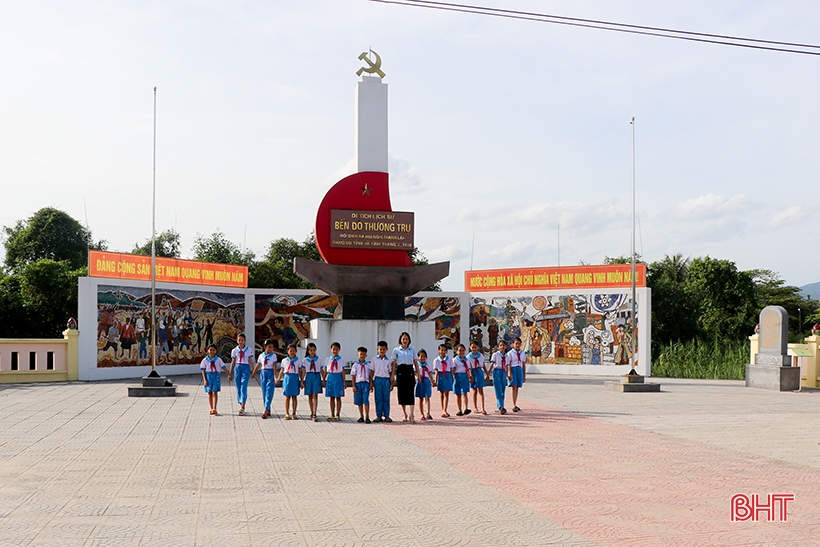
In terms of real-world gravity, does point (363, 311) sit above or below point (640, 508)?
above

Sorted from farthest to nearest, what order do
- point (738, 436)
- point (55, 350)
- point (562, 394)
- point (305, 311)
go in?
1. point (305, 311)
2. point (55, 350)
3. point (562, 394)
4. point (738, 436)

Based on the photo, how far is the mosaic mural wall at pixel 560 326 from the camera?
90.7 ft

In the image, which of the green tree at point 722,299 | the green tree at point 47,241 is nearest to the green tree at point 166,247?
the green tree at point 47,241

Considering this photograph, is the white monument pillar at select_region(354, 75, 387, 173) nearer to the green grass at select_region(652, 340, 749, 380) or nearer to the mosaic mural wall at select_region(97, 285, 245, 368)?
the mosaic mural wall at select_region(97, 285, 245, 368)

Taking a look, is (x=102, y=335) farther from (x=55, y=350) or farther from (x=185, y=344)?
(x=185, y=344)

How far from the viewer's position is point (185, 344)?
2681 cm

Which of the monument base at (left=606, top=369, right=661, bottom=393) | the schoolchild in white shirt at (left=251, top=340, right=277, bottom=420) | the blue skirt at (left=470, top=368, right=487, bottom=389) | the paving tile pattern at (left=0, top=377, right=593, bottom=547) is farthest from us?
the monument base at (left=606, top=369, right=661, bottom=393)

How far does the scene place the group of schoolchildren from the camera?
14258 mm

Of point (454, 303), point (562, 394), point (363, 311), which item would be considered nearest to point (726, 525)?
point (562, 394)

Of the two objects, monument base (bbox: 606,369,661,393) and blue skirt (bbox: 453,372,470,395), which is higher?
blue skirt (bbox: 453,372,470,395)

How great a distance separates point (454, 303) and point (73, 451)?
19923 mm

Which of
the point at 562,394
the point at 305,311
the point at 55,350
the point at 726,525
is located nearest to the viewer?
the point at 726,525

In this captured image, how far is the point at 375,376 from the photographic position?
1429cm

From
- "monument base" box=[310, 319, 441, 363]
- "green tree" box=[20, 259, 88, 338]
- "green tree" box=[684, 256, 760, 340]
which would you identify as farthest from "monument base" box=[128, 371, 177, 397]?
"green tree" box=[684, 256, 760, 340]
